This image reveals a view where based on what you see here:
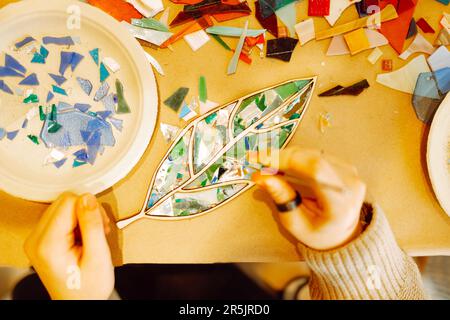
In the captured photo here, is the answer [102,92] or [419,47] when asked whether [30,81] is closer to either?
[102,92]

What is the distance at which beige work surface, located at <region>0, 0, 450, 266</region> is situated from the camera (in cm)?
72

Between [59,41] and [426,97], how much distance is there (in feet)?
2.52

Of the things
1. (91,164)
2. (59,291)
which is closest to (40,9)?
(91,164)

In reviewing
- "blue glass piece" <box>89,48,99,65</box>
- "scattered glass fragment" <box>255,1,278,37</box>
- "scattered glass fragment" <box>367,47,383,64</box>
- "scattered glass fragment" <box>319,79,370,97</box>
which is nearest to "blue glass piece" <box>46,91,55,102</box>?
"blue glass piece" <box>89,48,99,65</box>

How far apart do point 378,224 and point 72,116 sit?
628 millimetres

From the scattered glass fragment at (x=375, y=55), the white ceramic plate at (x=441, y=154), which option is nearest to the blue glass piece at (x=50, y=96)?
the scattered glass fragment at (x=375, y=55)

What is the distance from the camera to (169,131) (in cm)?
72

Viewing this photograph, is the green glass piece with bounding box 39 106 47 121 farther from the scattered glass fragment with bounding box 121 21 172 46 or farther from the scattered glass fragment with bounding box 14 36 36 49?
the scattered glass fragment with bounding box 121 21 172 46

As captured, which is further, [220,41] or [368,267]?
[220,41]

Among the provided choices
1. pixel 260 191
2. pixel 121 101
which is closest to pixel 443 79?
pixel 260 191

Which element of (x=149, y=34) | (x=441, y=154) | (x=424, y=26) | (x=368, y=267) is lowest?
(x=368, y=267)

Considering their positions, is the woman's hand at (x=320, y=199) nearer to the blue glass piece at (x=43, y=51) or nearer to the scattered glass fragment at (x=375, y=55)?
the scattered glass fragment at (x=375, y=55)

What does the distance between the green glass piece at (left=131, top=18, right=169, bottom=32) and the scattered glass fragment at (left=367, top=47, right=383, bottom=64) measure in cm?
44
